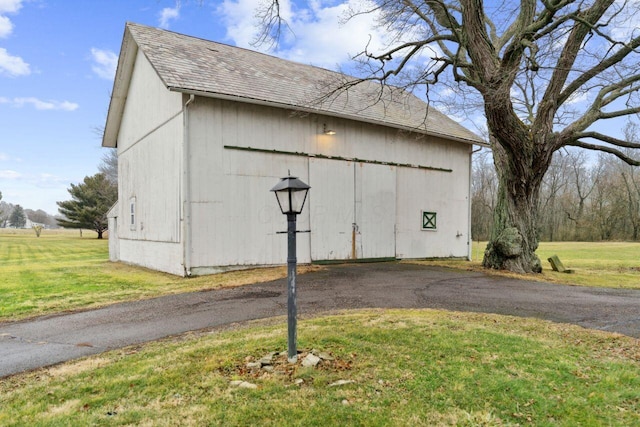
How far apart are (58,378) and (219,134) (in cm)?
773

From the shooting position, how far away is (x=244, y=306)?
6.77 metres

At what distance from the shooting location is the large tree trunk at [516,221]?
11.1 meters

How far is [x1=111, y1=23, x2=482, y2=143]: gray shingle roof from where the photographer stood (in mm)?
10266

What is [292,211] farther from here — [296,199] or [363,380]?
[363,380]

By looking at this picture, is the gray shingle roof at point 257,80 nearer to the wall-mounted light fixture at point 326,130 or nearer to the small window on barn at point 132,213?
the wall-mounted light fixture at point 326,130

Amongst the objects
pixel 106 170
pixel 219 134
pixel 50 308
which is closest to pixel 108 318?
pixel 50 308

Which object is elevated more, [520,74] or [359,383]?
[520,74]

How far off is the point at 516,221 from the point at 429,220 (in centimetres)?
371

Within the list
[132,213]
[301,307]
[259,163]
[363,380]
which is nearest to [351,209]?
[259,163]

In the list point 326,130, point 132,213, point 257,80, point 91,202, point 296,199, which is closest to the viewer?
point 296,199

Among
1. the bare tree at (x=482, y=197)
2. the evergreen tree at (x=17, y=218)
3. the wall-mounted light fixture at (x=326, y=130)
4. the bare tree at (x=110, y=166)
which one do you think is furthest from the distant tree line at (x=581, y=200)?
the evergreen tree at (x=17, y=218)

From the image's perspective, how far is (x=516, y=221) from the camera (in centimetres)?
1133

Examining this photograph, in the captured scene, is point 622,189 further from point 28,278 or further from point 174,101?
point 28,278

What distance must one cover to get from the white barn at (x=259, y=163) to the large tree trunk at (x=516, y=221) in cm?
316
